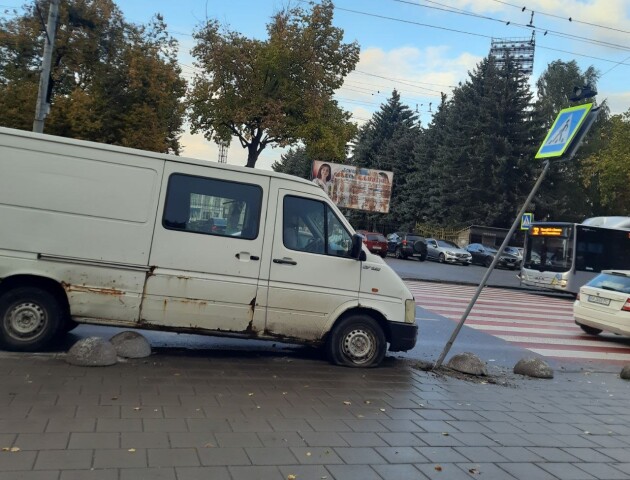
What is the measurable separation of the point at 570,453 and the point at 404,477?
1.81 m

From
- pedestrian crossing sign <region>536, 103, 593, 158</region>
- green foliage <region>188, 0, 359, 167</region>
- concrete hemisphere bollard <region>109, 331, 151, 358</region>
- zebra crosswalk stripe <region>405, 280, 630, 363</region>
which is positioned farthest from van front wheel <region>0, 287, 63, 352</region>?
green foliage <region>188, 0, 359, 167</region>

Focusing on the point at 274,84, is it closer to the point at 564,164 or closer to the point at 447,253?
the point at 447,253

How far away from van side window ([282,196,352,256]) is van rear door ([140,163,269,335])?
1.17 feet

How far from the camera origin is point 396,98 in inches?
2665

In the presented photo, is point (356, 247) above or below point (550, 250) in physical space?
below

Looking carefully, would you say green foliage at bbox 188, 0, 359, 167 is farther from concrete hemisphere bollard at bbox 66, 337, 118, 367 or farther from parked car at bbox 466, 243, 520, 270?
concrete hemisphere bollard at bbox 66, 337, 118, 367

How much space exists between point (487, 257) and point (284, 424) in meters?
40.1

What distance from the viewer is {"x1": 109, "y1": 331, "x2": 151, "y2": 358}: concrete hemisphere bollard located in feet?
23.9

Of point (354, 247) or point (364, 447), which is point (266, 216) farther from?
point (364, 447)

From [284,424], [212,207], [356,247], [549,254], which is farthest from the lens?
[549,254]

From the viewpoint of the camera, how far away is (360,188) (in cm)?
5031

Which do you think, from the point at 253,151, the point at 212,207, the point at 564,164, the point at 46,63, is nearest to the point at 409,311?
the point at 212,207

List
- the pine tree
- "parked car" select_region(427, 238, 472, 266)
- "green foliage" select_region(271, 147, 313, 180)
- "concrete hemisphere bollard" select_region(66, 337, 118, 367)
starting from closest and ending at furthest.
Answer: "concrete hemisphere bollard" select_region(66, 337, 118, 367), "parked car" select_region(427, 238, 472, 266), the pine tree, "green foliage" select_region(271, 147, 313, 180)

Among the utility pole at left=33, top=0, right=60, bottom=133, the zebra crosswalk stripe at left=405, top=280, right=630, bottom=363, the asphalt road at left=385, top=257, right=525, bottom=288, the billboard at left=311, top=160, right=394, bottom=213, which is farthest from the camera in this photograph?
the billboard at left=311, top=160, right=394, bottom=213
